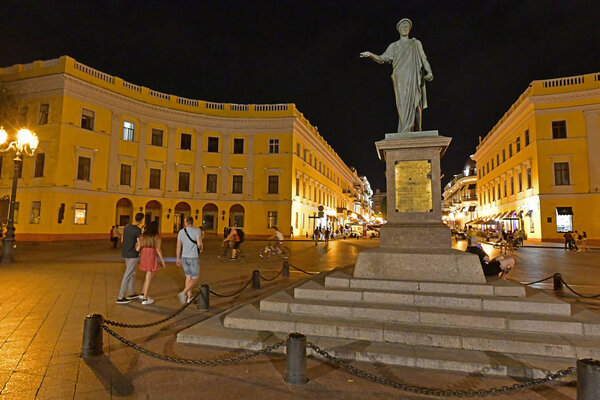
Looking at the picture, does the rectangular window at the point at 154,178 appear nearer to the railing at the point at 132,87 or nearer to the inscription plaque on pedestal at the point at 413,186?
the railing at the point at 132,87

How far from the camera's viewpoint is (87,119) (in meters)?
27.6

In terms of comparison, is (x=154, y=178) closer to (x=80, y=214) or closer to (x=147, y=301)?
(x=80, y=214)

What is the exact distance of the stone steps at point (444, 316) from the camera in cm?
454

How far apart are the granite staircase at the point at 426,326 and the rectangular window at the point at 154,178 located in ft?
95.7

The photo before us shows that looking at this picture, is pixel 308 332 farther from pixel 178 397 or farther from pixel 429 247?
pixel 429 247

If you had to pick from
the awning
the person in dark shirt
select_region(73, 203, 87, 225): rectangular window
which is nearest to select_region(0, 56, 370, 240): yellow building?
select_region(73, 203, 87, 225): rectangular window

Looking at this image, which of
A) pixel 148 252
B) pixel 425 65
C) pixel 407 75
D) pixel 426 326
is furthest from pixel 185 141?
pixel 426 326

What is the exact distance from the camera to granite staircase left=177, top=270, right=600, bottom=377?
4.07 m

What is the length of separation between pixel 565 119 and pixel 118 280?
115 feet

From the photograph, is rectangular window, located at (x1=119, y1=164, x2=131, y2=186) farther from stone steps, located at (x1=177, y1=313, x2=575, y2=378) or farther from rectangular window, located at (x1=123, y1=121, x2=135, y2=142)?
stone steps, located at (x1=177, y1=313, x2=575, y2=378)

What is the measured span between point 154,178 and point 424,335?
31.7m

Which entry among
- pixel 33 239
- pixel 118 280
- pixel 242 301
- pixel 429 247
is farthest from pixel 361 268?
pixel 33 239

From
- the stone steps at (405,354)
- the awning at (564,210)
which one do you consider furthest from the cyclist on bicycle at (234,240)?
the awning at (564,210)

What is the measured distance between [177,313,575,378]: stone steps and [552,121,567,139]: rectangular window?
32155 mm
